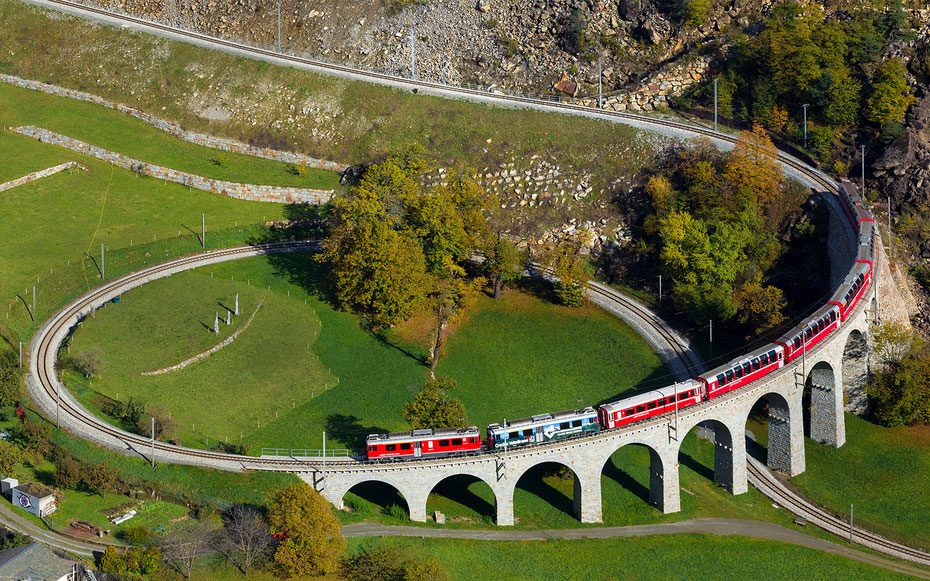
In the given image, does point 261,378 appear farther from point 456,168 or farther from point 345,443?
point 456,168

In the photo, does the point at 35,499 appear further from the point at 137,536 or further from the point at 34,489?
the point at 137,536

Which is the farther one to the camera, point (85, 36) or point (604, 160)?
point (85, 36)

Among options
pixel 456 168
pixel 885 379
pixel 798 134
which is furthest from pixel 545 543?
pixel 798 134

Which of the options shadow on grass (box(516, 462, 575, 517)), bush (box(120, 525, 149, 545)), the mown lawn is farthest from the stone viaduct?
the mown lawn

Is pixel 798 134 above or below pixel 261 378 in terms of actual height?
above

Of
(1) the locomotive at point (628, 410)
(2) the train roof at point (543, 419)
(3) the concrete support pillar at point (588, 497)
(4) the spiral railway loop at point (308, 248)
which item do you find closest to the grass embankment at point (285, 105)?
(4) the spiral railway loop at point (308, 248)

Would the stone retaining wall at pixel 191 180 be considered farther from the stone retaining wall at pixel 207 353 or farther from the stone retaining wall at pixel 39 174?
the stone retaining wall at pixel 207 353

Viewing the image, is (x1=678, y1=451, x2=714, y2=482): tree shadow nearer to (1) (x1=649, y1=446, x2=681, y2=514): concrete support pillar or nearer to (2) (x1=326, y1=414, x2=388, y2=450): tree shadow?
(1) (x1=649, y1=446, x2=681, y2=514): concrete support pillar
